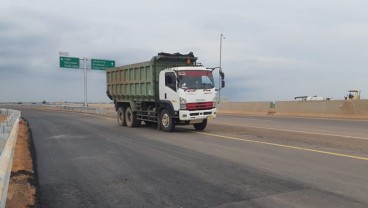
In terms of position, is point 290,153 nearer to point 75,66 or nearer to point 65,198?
point 65,198

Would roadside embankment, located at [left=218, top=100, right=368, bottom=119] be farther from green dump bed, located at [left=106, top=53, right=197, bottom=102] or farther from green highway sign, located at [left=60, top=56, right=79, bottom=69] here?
green highway sign, located at [left=60, top=56, right=79, bottom=69]

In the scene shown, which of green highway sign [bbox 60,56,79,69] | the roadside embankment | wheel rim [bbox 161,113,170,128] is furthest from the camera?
green highway sign [bbox 60,56,79,69]

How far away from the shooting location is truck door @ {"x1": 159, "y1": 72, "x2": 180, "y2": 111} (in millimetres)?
18641

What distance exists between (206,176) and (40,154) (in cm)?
586

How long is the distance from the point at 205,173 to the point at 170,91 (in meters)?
10.3

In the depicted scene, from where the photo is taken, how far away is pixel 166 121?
19531 mm

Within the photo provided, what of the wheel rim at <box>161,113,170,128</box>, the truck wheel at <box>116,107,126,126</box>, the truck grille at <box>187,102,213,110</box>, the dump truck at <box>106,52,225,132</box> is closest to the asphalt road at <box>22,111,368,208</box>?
the truck grille at <box>187,102,213,110</box>

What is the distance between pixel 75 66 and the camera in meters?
56.7

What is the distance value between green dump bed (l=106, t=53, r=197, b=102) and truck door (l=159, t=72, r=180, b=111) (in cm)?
69

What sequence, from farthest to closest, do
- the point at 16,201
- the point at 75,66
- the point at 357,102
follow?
the point at 75,66 → the point at 357,102 → the point at 16,201

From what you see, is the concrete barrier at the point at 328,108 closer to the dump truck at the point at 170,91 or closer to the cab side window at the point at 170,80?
the dump truck at the point at 170,91

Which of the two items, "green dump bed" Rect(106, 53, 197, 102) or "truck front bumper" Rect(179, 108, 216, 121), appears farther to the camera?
"green dump bed" Rect(106, 53, 197, 102)

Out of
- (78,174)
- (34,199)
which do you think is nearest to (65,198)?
(34,199)

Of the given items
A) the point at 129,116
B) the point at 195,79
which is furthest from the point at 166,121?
the point at 129,116
